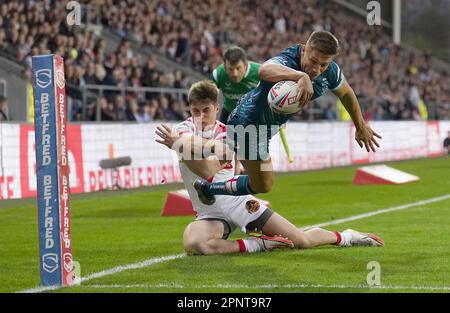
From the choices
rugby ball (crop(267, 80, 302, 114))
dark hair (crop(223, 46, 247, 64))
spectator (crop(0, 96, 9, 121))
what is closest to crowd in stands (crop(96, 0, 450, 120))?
spectator (crop(0, 96, 9, 121))

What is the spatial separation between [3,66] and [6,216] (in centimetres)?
761

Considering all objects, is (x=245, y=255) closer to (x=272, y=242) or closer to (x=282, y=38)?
(x=272, y=242)

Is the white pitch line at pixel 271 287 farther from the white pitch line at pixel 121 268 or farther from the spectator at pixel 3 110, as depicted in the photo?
the spectator at pixel 3 110

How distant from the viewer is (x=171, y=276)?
797cm

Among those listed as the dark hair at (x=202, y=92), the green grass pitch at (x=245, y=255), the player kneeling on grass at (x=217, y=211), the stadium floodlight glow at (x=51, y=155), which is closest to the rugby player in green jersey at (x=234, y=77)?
the green grass pitch at (x=245, y=255)

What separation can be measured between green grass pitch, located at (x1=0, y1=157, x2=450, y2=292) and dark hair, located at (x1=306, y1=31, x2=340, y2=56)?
1803 millimetres

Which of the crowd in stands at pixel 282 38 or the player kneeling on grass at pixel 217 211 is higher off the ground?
the crowd in stands at pixel 282 38

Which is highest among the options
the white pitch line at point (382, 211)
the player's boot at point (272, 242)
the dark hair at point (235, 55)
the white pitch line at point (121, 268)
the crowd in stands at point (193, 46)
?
the crowd in stands at point (193, 46)

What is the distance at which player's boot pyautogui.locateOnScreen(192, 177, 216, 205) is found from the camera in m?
9.27

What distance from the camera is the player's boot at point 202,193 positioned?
30.4 feet

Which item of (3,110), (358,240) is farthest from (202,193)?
(3,110)

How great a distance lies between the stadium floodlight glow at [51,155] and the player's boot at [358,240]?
3551 mm

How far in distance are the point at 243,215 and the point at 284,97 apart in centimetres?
162
